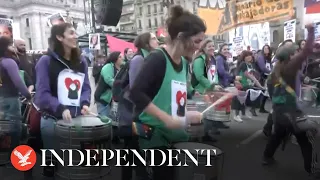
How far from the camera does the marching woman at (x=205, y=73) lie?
16.2 ft

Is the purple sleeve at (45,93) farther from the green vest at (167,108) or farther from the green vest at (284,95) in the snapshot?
the green vest at (284,95)

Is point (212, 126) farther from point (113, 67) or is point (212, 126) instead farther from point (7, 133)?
point (7, 133)

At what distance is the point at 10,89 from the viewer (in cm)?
382

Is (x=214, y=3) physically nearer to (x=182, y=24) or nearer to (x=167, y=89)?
(x=182, y=24)

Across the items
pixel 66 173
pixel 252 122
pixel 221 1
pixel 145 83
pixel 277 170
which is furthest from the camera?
pixel 252 122

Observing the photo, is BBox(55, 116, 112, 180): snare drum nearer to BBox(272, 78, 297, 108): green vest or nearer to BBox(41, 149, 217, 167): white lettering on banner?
BBox(41, 149, 217, 167): white lettering on banner

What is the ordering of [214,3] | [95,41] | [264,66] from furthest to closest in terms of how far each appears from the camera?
[95,41], [264,66], [214,3]

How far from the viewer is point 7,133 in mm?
3234

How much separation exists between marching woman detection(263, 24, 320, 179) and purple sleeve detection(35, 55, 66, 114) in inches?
99.8

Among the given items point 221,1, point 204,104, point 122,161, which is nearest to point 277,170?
point 204,104

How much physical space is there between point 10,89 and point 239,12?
394 centimetres

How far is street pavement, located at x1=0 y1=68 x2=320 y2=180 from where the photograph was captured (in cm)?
384

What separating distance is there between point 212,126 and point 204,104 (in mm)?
1993

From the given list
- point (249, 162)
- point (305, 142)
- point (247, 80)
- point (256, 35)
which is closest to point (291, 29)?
point (247, 80)
